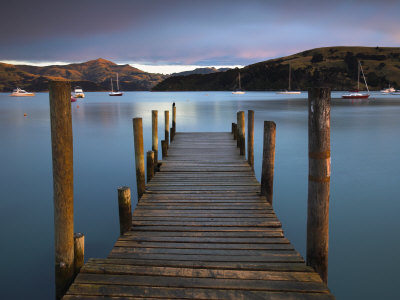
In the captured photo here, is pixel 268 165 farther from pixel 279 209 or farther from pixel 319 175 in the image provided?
pixel 279 209

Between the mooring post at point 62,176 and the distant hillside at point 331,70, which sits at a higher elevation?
the distant hillside at point 331,70

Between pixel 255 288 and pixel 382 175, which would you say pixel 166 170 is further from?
pixel 382 175

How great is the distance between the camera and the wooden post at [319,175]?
3.59 metres

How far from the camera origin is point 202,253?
13.9ft

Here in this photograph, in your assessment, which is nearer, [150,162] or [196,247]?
[196,247]

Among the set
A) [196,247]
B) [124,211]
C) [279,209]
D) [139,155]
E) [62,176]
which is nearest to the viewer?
[62,176]

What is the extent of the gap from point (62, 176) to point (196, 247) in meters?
2.01

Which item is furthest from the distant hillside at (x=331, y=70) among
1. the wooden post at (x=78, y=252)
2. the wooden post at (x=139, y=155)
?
the wooden post at (x=78, y=252)

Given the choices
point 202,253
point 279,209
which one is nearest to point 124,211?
point 202,253

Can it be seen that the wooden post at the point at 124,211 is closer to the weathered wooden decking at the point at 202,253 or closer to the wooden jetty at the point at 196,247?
the wooden jetty at the point at 196,247

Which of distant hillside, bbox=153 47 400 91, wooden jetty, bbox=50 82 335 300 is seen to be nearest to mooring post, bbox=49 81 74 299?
wooden jetty, bbox=50 82 335 300

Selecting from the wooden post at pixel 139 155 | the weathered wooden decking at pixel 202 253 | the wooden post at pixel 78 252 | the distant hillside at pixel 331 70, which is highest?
the distant hillside at pixel 331 70

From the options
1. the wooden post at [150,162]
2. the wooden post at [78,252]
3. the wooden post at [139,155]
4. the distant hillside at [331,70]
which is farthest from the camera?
the distant hillside at [331,70]

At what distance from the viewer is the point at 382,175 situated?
507 inches
